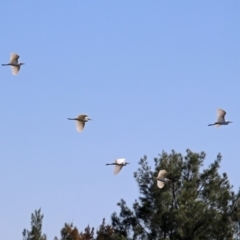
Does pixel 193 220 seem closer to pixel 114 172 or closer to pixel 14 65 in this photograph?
pixel 114 172

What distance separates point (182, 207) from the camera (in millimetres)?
47125

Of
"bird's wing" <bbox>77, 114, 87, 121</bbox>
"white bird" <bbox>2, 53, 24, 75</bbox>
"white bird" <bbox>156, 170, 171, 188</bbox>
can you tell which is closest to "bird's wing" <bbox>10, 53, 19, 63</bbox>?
"white bird" <bbox>2, 53, 24, 75</bbox>

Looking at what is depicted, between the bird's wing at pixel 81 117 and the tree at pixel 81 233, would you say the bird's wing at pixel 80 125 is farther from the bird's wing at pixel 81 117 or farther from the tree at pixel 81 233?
the tree at pixel 81 233

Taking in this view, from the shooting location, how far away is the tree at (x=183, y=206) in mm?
47481

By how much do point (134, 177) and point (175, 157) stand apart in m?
1.99

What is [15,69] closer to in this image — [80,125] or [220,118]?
[80,125]

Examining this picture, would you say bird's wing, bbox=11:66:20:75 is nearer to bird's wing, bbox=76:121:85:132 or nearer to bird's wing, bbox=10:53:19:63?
bird's wing, bbox=10:53:19:63

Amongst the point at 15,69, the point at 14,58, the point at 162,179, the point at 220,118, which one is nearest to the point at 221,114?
the point at 220,118

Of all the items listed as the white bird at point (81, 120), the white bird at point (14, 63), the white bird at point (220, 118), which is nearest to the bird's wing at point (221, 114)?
the white bird at point (220, 118)

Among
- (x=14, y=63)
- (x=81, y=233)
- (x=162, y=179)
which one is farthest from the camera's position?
(x=81, y=233)

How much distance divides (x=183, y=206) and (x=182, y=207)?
65 mm

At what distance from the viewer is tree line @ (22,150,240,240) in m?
47.5

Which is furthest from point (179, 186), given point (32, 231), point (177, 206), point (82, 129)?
point (82, 129)

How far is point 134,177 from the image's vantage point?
49.2 metres
